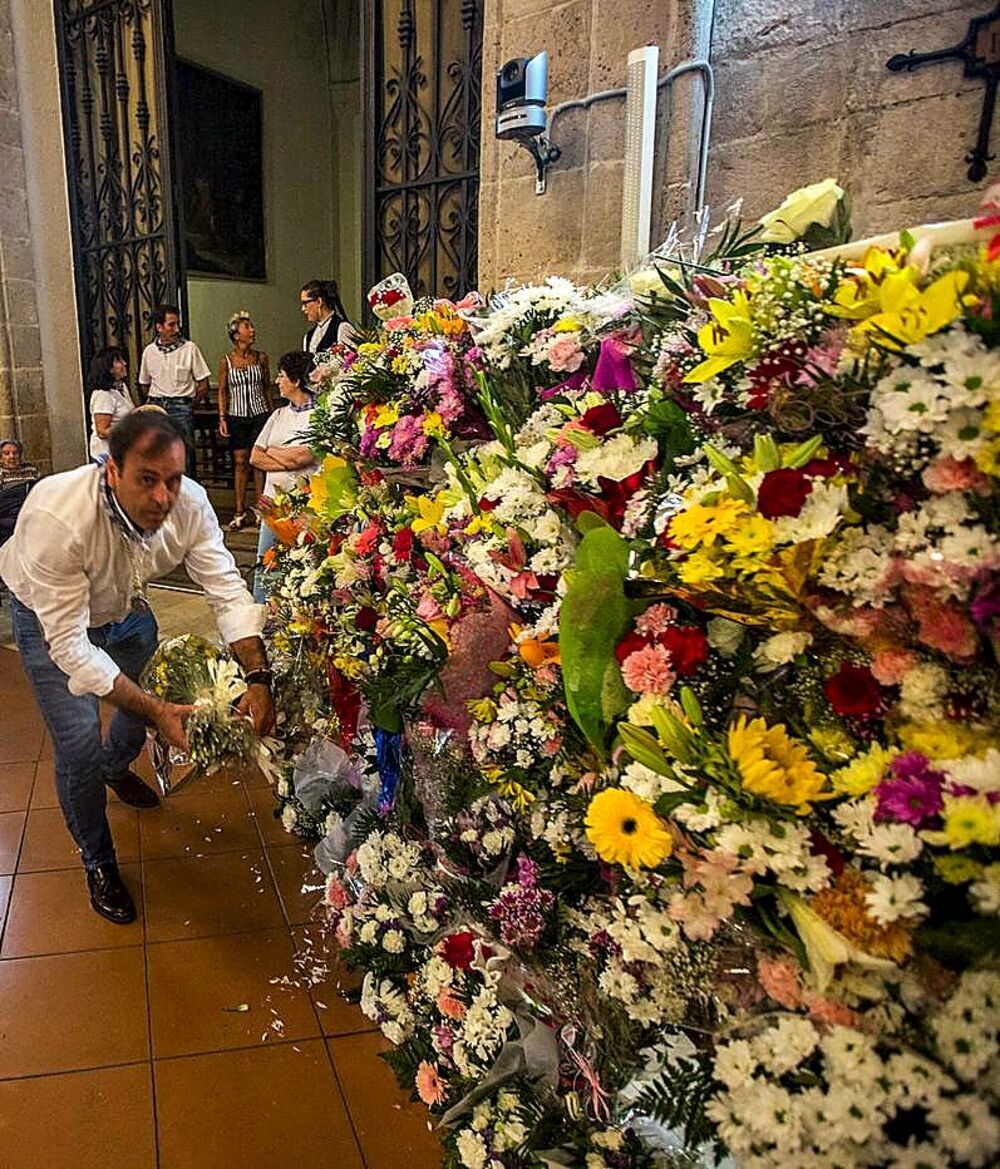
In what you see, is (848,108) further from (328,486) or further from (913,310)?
(913,310)

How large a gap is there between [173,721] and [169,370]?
15.8 ft

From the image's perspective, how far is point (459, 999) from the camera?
1.77m

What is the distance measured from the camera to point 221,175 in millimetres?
9844

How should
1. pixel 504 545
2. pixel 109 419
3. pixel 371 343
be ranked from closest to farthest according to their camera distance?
1. pixel 504 545
2. pixel 371 343
3. pixel 109 419

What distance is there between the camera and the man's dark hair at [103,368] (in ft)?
20.5

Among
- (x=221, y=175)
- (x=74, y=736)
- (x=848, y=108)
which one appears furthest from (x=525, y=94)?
(x=221, y=175)

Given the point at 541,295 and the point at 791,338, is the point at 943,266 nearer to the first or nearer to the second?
the point at 791,338

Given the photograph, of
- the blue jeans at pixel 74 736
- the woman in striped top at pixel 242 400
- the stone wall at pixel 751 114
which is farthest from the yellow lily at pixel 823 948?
the woman in striped top at pixel 242 400

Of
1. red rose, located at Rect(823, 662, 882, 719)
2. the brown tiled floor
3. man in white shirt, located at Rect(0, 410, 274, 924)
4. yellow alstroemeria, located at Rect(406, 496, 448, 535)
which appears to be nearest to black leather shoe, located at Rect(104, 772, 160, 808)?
the brown tiled floor

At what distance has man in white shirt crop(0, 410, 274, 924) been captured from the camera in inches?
86.6

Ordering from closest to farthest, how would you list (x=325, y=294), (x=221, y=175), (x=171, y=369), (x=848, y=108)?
1. (x=848, y=108)
2. (x=325, y=294)
3. (x=171, y=369)
4. (x=221, y=175)

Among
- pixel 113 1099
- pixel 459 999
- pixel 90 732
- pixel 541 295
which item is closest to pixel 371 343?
pixel 541 295

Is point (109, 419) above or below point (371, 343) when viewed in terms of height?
below

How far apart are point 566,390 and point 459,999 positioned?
117cm
